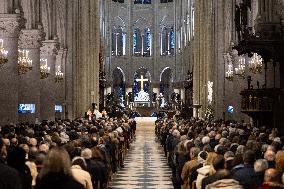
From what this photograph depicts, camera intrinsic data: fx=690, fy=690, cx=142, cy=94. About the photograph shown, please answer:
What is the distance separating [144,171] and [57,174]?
1563cm

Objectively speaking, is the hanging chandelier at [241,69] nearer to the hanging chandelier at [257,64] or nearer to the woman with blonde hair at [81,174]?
Result: the hanging chandelier at [257,64]

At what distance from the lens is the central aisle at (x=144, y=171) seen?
19.1 m

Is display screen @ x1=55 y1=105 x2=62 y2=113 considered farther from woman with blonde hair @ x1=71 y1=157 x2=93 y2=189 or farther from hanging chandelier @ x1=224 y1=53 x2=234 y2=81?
woman with blonde hair @ x1=71 y1=157 x2=93 y2=189

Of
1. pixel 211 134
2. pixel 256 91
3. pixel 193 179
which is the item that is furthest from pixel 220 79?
pixel 193 179

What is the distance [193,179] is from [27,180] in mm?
4147

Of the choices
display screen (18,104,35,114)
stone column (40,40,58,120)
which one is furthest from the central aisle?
stone column (40,40,58,120)

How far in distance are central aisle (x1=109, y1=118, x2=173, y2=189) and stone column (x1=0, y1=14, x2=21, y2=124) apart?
4.78m

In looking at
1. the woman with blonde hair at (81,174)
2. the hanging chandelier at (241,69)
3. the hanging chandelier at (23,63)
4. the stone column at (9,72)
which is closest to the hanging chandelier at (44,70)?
the hanging chandelier at (23,63)

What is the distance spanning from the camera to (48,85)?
38.1m

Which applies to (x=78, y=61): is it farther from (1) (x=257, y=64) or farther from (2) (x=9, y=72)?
(2) (x=9, y=72)

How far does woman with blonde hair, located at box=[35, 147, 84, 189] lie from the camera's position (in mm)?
7184

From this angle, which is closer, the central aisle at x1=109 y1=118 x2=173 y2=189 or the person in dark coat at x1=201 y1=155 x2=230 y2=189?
the person in dark coat at x1=201 y1=155 x2=230 y2=189

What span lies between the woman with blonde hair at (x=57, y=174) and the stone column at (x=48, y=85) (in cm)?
2972

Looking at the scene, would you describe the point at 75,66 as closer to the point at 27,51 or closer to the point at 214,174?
the point at 27,51
